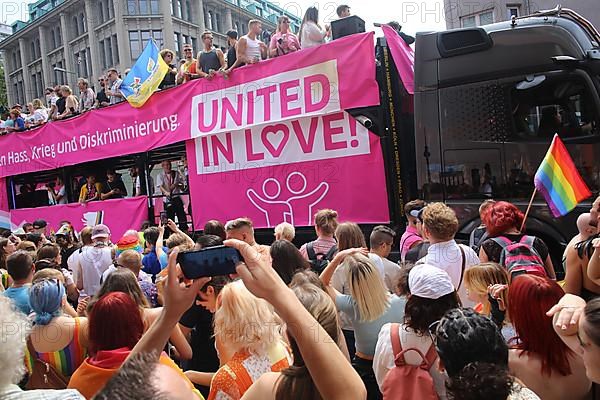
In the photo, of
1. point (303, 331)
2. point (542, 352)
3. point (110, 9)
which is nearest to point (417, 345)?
point (542, 352)

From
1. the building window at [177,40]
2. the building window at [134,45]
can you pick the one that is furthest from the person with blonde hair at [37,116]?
the building window at [177,40]

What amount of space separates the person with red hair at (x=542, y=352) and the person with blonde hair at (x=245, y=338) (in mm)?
993

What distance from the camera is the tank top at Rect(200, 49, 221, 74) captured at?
758cm

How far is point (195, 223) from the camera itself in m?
7.52

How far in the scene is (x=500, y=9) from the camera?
1445 cm

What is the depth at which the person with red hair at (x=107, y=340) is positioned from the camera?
2.20 meters

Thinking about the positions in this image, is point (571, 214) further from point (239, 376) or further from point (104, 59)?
point (104, 59)

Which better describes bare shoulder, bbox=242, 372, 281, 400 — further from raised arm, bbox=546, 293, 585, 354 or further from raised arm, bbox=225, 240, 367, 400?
raised arm, bbox=546, 293, 585, 354

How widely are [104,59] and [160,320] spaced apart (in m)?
44.9

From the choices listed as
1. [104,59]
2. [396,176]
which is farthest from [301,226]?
[104,59]

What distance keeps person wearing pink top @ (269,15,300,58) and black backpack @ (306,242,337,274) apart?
2950mm

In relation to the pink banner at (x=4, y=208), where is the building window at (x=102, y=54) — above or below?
above

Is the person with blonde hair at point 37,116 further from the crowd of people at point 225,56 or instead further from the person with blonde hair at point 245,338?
the person with blonde hair at point 245,338

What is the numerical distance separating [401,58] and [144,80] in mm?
4414
